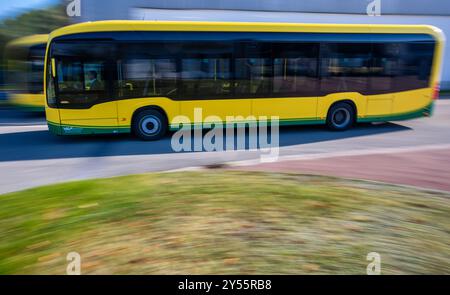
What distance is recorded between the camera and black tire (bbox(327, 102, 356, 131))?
11.7 metres

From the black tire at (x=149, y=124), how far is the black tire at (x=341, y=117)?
481 centimetres

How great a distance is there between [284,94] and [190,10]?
50.5 feet

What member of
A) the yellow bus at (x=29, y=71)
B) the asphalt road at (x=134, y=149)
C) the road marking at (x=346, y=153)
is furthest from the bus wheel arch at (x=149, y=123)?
the yellow bus at (x=29, y=71)

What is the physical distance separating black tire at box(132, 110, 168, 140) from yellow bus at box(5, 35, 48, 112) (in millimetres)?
5747

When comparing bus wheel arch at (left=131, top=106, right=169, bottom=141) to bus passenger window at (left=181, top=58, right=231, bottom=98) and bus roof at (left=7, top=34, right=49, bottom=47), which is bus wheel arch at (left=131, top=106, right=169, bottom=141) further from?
bus roof at (left=7, top=34, right=49, bottom=47)

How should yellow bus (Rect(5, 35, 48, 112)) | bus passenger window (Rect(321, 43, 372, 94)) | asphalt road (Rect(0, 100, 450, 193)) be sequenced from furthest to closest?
yellow bus (Rect(5, 35, 48, 112)) < bus passenger window (Rect(321, 43, 372, 94)) < asphalt road (Rect(0, 100, 450, 193))

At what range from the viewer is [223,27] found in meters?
10.6

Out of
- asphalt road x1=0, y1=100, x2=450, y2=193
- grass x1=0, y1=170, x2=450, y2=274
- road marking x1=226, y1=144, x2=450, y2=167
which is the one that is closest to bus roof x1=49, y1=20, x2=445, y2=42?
asphalt road x1=0, y1=100, x2=450, y2=193

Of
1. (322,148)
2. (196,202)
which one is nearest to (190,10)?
(322,148)

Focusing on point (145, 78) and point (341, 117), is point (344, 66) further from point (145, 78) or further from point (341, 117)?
point (145, 78)

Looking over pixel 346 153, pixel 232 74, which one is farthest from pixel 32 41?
pixel 346 153

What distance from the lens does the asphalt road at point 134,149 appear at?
7.62 m
